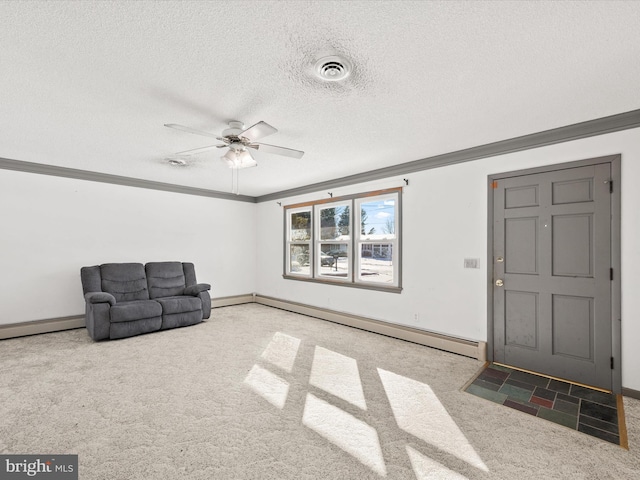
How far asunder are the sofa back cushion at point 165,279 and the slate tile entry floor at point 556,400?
4748mm

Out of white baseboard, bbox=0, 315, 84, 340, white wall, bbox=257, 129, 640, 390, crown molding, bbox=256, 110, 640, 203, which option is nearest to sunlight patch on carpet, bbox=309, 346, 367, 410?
white wall, bbox=257, 129, 640, 390

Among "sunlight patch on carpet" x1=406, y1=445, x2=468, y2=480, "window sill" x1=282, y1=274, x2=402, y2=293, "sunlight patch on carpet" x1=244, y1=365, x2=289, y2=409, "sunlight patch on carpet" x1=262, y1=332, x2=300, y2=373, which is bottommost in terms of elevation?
"sunlight patch on carpet" x1=262, y1=332, x2=300, y2=373

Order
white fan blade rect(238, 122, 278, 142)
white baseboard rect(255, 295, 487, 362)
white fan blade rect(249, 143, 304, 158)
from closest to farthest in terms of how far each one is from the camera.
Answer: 1. white fan blade rect(238, 122, 278, 142)
2. white fan blade rect(249, 143, 304, 158)
3. white baseboard rect(255, 295, 487, 362)

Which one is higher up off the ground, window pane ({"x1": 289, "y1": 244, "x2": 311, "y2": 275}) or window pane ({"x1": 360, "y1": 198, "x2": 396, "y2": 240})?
window pane ({"x1": 360, "y1": 198, "x2": 396, "y2": 240})

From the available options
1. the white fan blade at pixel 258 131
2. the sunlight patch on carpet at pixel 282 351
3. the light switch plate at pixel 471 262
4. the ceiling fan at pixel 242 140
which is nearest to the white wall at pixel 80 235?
the sunlight patch on carpet at pixel 282 351

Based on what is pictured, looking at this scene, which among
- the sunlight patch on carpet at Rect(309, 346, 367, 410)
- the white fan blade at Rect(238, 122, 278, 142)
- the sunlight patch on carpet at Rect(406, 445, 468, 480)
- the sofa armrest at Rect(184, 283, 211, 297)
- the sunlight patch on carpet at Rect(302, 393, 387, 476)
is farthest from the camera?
Result: the sofa armrest at Rect(184, 283, 211, 297)

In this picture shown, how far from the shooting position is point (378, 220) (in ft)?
16.2

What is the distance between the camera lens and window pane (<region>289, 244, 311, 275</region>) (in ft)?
20.5

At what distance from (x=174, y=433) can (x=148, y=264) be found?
3.91 meters

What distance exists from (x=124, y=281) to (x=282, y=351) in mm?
2999

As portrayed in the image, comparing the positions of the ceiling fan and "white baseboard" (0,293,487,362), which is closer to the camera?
the ceiling fan

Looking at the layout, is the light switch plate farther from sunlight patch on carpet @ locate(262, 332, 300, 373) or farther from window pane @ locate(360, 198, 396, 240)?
sunlight patch on carpet @ locate(262, 332, 300, 373)

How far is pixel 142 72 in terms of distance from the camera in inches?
84.7

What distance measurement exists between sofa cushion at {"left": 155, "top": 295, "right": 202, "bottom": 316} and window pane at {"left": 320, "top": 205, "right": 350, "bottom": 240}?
2476 mm
